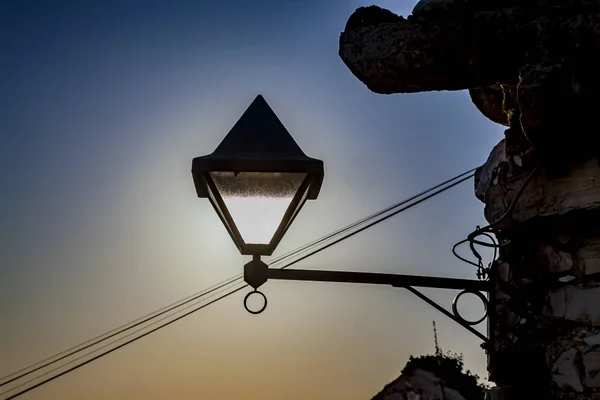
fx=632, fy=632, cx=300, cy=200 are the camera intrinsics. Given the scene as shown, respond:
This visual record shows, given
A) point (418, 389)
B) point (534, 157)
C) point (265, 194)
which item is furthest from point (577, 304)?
point (418, 389)

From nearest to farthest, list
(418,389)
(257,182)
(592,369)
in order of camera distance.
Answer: (592,369), (257,182), (418,389)

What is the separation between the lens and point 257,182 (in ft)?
6.35

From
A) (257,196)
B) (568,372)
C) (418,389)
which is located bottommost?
(418,389)

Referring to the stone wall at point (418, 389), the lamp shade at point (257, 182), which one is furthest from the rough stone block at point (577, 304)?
the stone wall at point (418, 389)

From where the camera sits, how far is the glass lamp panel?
1928 millimetres

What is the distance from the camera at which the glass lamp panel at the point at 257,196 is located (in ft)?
6.32

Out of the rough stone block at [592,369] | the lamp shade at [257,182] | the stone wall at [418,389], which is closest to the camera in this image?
the rough stone block at [592,369]

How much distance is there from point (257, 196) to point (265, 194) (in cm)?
3

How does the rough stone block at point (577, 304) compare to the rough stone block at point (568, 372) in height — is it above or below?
above

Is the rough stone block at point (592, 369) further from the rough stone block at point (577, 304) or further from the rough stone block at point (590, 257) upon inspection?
the rough stone block at point (590, 257)

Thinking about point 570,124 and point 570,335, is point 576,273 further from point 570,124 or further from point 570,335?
point 570,124

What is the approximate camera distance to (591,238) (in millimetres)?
1771

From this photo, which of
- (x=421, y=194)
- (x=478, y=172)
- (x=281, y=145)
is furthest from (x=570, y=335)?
(x=421, y=194)

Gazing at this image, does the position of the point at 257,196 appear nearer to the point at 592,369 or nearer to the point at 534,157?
the point at 534,157
